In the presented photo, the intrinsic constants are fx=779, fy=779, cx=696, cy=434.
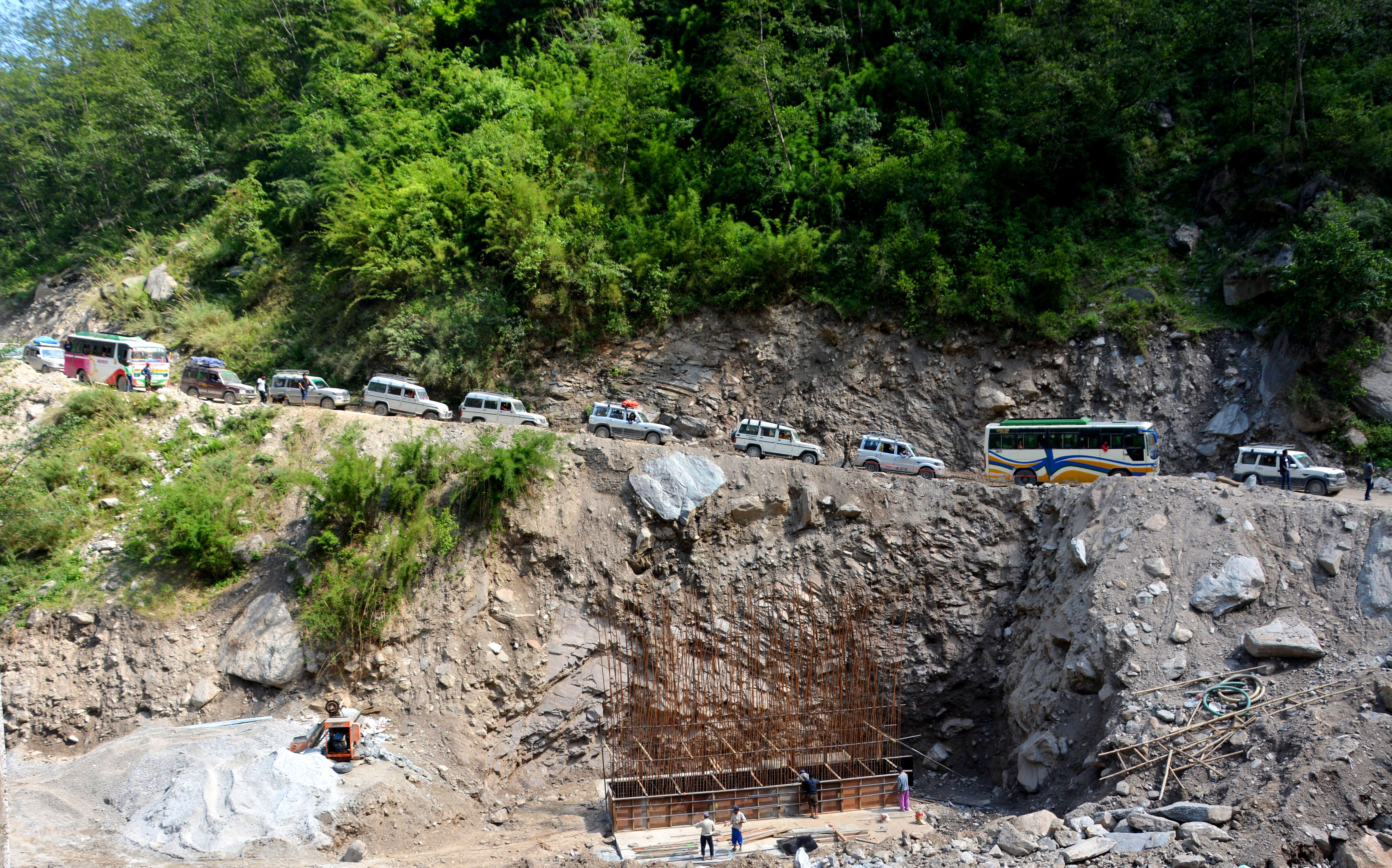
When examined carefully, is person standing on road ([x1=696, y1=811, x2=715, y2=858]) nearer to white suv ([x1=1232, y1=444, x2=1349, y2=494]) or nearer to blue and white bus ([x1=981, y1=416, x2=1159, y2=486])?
blue and white bus ([x1=981, y1=416, x2=1159, y2=486])

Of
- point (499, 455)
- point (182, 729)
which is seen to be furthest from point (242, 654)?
point (499, 455)

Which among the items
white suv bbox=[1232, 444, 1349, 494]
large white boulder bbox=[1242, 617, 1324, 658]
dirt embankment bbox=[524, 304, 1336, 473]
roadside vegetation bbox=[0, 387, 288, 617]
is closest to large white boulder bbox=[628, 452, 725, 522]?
dirt embankment bbox=[524, 304, 1336, 473]

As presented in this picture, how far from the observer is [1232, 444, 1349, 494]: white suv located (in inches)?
809

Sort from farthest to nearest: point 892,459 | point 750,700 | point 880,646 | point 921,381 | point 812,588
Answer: point 921,381
point 892,459
point 812,588
point 880,646
point 750,700

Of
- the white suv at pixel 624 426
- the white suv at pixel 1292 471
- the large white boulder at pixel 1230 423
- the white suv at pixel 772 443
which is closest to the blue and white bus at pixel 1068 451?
the white suv at pixel 1292 471

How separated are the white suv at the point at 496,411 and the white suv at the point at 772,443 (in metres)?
6.18

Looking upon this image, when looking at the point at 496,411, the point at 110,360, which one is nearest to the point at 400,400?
the point at 496,411

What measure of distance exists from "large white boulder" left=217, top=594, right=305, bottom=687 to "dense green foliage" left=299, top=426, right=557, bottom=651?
0.50 meters

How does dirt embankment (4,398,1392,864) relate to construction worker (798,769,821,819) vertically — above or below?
above

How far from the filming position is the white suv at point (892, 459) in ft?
76.7

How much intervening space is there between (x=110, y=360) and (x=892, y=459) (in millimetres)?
23770

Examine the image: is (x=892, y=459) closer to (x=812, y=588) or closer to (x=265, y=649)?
(x=812, y=588)

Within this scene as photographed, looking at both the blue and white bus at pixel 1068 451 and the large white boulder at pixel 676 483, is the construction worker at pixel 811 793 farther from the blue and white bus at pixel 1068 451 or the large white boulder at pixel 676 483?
the blue and white bus at pixel 1068 451

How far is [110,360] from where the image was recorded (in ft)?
76.9
